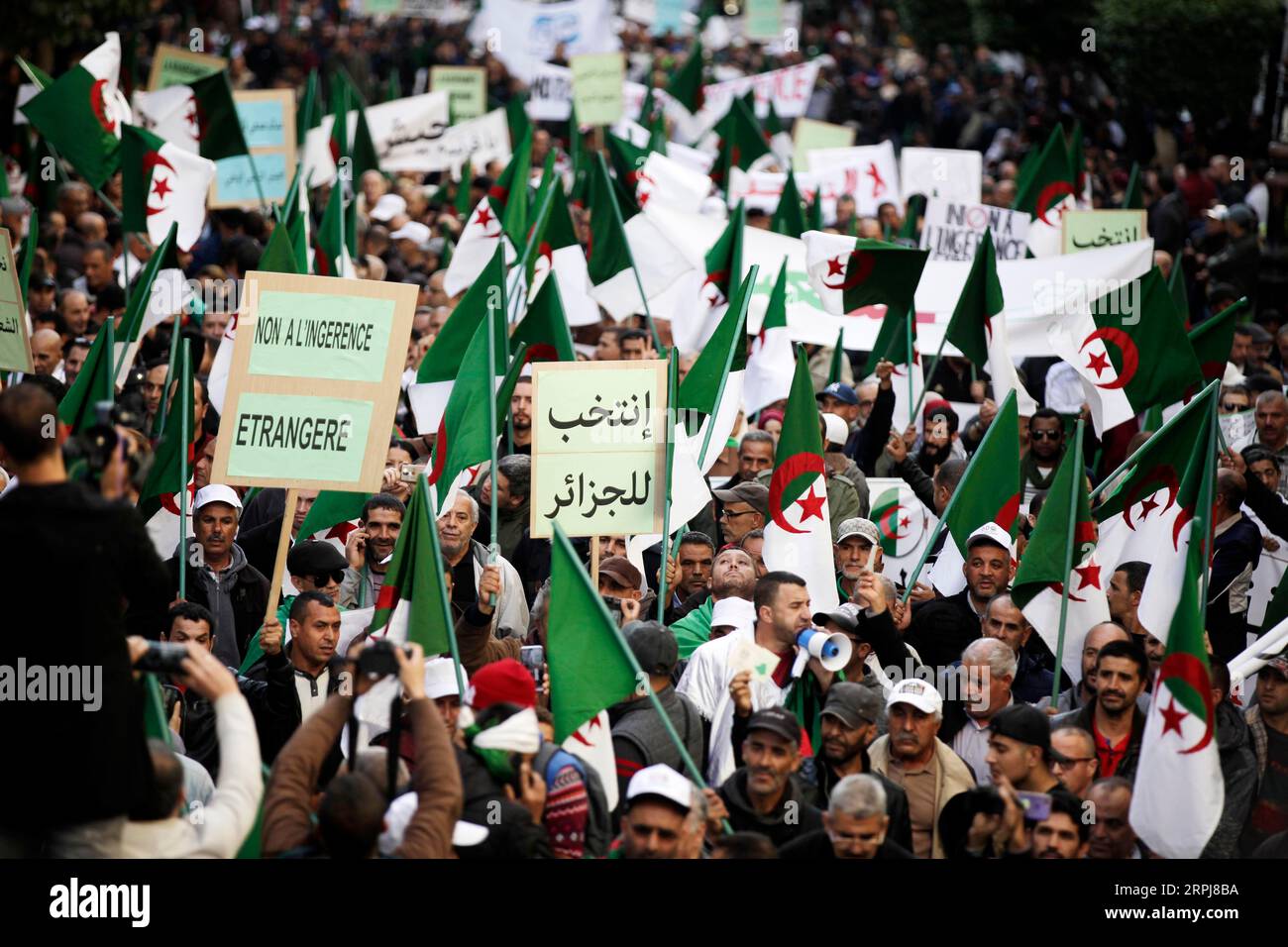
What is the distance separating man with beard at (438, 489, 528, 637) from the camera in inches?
337

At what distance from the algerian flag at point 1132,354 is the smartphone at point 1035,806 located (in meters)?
4.75

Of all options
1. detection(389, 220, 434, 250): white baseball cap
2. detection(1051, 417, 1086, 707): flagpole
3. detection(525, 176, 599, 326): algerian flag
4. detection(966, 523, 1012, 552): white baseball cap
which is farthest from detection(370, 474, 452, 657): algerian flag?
detection(389, 220, 434, 250): white baseball cap

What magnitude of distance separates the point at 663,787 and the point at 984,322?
601cm

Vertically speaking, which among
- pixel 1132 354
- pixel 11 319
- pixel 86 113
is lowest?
pixel 1132 354

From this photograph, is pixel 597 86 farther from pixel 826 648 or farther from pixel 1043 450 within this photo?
pixel 826 648

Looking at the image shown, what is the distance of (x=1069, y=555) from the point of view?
7688 mm

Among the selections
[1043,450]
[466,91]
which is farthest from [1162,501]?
[466,91]

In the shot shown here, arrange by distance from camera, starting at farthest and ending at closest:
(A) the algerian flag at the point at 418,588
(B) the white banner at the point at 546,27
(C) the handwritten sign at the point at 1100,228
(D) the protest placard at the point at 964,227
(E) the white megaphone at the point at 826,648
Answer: (B) the white banner at the point at 546,27 → (D) the protest placard at the point at 964,227 → (C) the handwritten sign at the point at 1100,228 → (E) the white megaphone at the point at 826,648 → (A) the algerian flag at the point at 418,588

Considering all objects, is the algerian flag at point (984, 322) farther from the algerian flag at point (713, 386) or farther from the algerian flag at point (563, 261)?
the algerian flag at point (563, 261)

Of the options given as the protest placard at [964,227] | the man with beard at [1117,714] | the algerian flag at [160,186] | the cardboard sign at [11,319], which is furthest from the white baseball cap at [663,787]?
the protest placard at [964,227]

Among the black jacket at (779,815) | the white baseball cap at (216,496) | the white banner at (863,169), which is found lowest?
the white banner at (863,169)

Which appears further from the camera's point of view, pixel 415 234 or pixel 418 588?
pixel 415 234

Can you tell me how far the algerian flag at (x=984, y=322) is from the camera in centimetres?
1087

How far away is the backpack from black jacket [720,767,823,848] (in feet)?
1.46
